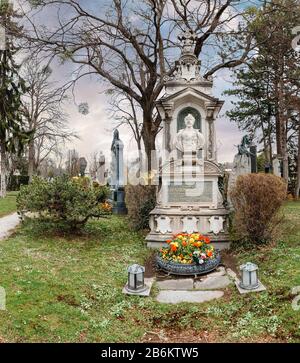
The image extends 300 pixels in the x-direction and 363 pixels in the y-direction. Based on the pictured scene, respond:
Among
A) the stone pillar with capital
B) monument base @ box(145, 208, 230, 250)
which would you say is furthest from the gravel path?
the stone pillar with capital

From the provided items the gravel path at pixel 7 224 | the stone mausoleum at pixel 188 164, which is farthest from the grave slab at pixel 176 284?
the gravel path at pixel 7 224

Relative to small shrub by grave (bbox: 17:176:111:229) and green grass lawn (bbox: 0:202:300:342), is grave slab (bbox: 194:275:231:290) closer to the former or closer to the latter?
green grass lawn (bbox: 0:202:300:342)

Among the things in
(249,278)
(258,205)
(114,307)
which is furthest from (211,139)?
(114,307)

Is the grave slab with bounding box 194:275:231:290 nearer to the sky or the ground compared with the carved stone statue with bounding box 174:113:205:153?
nearer to the ground

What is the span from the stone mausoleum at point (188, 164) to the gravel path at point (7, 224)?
412cm

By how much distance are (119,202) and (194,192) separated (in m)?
6.71

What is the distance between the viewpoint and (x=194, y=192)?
32.7ft

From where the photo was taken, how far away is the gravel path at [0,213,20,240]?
10.8 metres

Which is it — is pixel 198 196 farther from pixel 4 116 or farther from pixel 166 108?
pixel 4 116

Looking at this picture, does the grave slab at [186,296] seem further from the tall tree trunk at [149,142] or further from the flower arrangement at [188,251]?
the tall tree trunk at [149,142]

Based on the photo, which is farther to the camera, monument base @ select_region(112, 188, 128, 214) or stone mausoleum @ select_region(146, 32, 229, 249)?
monument base @ select_region(112, 188, 128, 214)

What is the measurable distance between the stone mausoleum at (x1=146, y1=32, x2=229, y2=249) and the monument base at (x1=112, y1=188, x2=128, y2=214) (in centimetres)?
595

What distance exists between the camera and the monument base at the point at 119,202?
16047 mm

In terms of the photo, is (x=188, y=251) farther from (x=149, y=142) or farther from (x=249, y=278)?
(x=149, y=142)
